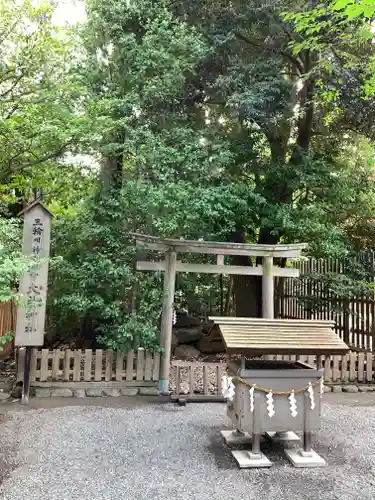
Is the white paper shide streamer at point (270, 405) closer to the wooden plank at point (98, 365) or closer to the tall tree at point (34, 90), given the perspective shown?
the wooden plank at point (98, 365)

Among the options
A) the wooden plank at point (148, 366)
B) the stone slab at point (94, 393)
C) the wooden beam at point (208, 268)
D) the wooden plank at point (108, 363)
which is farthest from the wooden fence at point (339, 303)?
the stone slab at point (94, 393)

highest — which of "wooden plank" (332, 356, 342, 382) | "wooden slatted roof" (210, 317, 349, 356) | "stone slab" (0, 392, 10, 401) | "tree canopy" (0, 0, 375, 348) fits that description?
"tree canopy" (0, 0, 375, 348)

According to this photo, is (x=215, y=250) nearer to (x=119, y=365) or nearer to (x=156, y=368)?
(x=156, y=368)

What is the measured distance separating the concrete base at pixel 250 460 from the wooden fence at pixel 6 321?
667cm

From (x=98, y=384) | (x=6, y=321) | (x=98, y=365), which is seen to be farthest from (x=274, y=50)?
(x=6, y=321)

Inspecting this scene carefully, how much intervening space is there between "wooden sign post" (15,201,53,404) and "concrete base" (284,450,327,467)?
4.25m

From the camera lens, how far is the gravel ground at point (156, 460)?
400cm

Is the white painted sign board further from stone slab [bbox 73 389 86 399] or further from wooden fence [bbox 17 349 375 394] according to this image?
stone slab [bbox 73 389 86 399]

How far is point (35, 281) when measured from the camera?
702 centimetres

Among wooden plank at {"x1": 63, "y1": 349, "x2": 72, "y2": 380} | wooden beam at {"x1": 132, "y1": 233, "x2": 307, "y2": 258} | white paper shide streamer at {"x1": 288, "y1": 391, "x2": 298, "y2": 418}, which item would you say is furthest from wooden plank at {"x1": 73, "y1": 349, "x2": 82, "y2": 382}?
white paper shide streamer at {"x1": 288, "y1": 391, "x2": 298, "y2": 418}

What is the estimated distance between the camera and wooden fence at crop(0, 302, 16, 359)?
9.63 metres

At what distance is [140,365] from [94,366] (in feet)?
2.73

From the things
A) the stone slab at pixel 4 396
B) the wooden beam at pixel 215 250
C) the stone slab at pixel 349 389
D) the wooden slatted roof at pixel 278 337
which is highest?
the wooden beam at pixel 215 250

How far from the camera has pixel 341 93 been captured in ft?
28.5
